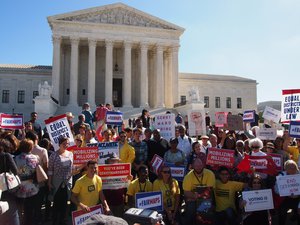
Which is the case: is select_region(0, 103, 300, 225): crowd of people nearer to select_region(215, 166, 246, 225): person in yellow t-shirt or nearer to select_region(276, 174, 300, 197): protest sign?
select_region(215, 166, 246, 225): person in yellow t-shirt

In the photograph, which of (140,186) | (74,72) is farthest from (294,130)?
(74,72)

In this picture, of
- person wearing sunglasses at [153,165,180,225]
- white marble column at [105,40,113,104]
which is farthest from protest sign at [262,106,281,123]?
white marble column at [105,40,113,104]

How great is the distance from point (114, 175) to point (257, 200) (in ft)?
11.4

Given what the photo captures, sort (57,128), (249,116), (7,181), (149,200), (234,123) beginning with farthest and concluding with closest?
(249,116)
(234,123)
(57,128)
(149,200)
(7,181)

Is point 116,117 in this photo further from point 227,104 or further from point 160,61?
point 227,104

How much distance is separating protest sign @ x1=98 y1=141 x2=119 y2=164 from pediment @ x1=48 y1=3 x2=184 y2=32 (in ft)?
122

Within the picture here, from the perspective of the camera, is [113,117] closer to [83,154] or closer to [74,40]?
[83,154]

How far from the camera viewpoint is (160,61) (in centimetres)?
4544

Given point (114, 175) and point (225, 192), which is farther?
point (225, 192)

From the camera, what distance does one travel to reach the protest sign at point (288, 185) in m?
8.35

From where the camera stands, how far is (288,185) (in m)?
8.40

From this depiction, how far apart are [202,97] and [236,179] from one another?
49027mm

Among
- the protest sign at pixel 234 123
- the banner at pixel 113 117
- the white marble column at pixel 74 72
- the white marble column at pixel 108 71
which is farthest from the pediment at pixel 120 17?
the protest sign at pixel 234 123

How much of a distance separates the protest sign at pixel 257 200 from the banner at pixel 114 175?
9.43 feet
